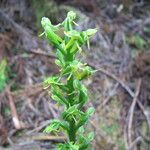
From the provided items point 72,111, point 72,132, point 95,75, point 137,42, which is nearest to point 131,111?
point 95,75

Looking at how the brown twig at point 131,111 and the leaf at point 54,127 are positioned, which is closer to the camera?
the leaf at point 54,127

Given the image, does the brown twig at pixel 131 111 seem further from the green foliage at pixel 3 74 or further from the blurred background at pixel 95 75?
the green foliage at pixel 3 74

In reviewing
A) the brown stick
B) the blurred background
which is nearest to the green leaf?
the blurred background

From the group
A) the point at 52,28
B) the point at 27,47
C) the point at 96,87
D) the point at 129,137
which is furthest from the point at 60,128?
the point at 27,47

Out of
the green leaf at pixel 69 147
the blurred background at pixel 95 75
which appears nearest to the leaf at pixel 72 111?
the green leaf at pixel 69 147

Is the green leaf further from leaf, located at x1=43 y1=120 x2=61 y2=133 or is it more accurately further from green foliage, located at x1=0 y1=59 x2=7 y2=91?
green foliage, located at x1=0 y1=59 x2=7 y2=91

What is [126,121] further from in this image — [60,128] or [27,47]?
[60,128]
